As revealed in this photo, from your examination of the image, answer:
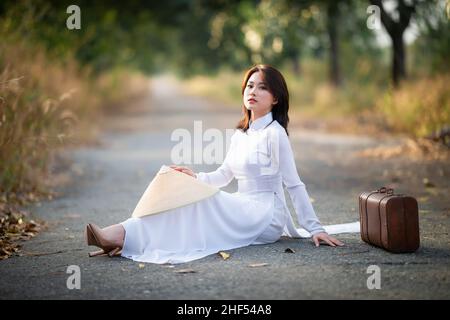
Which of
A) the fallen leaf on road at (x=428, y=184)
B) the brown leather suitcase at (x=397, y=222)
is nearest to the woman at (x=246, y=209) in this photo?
the brown leather suitcase at (x=397, y=222)

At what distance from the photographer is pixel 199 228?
4680 millimetres

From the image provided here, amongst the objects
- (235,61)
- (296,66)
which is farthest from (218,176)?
(235,61)

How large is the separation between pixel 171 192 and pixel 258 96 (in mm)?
959

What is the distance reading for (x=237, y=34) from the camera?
124 feet

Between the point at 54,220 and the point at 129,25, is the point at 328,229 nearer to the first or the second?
the point at 54,220

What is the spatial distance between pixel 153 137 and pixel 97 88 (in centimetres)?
714

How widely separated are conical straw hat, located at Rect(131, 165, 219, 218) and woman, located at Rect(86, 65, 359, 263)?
0.06 m

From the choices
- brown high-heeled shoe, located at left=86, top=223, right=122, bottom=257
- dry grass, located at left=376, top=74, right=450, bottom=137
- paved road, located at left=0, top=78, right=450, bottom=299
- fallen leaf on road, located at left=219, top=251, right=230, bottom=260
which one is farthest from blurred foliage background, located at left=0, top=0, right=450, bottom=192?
fallen leaf on road, located at left=219, top=251, right=230, bottom=260

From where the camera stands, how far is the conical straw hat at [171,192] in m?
4.59

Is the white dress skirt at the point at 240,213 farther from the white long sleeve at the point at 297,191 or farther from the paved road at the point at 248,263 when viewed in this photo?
the paved road at the point at 248,263

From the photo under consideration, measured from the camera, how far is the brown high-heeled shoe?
4.48m

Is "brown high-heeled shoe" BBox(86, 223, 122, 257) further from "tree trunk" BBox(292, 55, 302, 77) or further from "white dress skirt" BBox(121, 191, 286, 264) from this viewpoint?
"tree trunk" BBox(292, 55, 302, 77)

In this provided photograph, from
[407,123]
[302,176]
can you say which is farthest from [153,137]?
[302,176]

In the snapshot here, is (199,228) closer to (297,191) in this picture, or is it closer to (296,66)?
(297,191)
